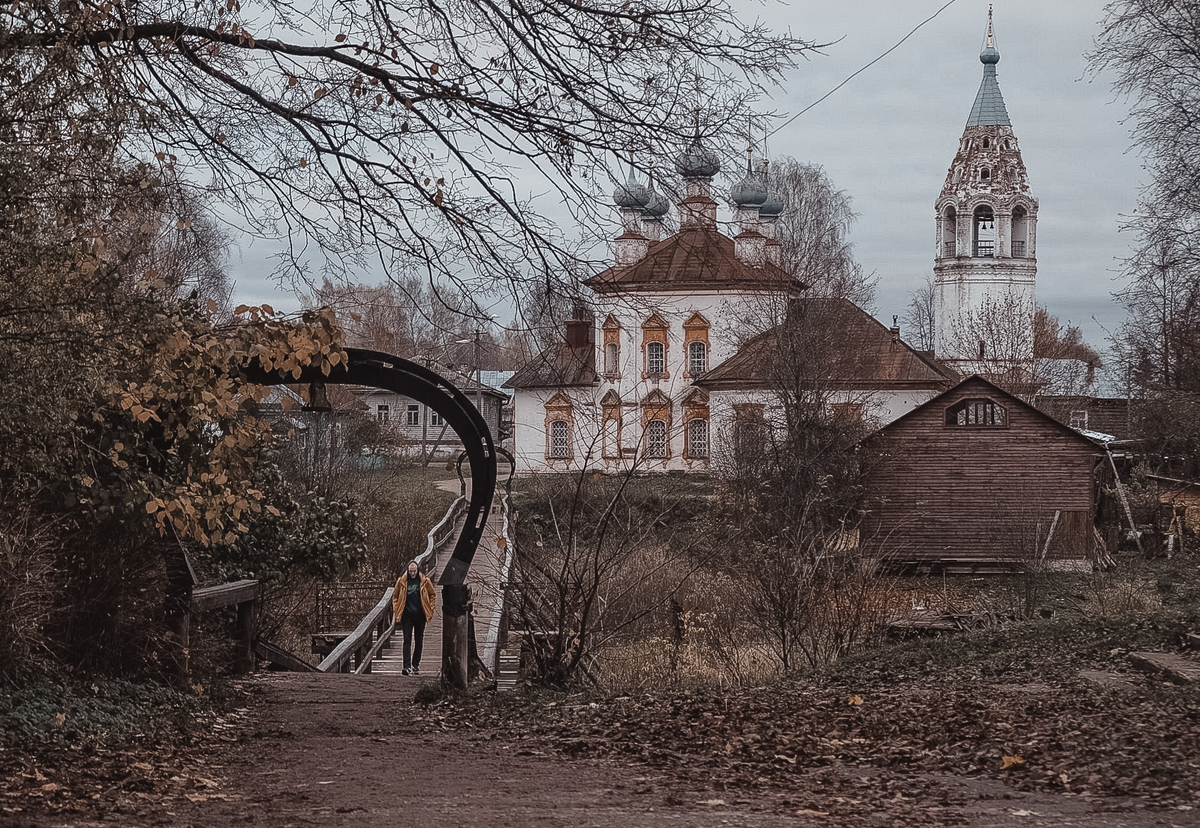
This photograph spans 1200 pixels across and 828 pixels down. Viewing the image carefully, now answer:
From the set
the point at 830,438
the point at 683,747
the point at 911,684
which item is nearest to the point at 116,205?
the point at 683,747

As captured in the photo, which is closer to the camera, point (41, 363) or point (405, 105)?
point (41, 363)

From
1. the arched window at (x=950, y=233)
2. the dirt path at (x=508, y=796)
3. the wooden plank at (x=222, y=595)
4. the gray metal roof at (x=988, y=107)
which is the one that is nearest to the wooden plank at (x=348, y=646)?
the wooden plank at (x=222, y=595)

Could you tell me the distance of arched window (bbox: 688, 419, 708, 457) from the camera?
2331 inches

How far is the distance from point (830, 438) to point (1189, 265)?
22.7 m

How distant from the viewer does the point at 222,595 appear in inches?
460

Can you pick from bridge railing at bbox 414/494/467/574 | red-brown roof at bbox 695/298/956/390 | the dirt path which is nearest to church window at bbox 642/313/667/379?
red-brown roof at bbox 695/298/956/390

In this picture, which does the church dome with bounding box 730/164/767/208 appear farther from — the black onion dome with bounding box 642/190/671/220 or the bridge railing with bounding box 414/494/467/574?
the bridge railing with bounding box 414/494/467/574

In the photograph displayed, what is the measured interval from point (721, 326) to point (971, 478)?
22358 millimetres

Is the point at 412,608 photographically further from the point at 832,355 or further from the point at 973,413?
the point at 832,355

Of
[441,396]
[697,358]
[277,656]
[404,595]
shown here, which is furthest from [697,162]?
[697,358]

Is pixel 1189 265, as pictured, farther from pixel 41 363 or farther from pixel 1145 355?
pixel 1145 355

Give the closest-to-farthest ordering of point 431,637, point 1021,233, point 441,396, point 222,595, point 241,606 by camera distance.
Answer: point 441,396
point 222,595
point 241,606
point 431,637
point 1021,233

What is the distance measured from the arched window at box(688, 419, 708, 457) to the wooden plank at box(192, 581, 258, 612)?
46.5 m

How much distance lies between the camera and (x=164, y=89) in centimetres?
965
